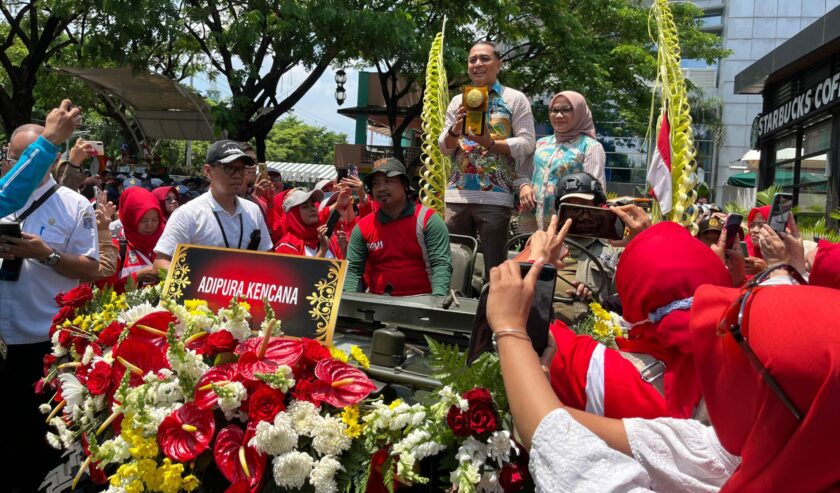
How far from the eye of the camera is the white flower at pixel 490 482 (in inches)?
76.6

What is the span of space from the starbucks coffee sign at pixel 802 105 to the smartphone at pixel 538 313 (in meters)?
13.2

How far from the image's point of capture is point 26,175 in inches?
135

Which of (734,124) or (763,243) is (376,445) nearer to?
(763,243)

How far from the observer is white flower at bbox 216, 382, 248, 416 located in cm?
223

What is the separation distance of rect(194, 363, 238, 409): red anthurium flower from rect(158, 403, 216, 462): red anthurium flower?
0.03 meters

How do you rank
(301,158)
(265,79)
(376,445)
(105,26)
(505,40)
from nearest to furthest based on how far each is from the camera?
(376,445)
(105,26)
(265,79)
(505,40)
(301,158)

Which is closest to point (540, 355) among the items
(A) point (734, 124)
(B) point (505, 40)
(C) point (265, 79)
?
(C) point (265, 79)

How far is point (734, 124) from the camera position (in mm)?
46812

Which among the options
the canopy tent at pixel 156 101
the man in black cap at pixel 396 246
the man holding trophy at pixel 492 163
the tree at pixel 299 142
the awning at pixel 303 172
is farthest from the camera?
the tree at pixel 299 142

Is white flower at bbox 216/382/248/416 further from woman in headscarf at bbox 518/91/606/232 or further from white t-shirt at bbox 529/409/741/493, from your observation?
woman in headscarf at bbox 518/91/606/232

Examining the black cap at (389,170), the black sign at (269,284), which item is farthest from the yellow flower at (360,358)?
the black cap at (389,170)

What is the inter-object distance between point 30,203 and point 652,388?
3.26 meters

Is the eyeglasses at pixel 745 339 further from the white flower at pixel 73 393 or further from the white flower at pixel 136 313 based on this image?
the white flower at pixel 73 393

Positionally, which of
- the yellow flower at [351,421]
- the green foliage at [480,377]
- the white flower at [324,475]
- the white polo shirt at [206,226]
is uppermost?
the white polo shirt at [206,226]
